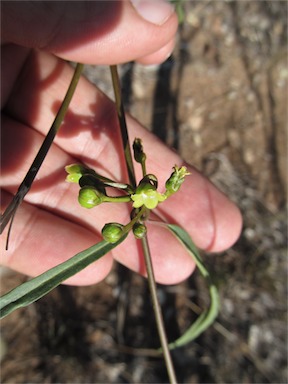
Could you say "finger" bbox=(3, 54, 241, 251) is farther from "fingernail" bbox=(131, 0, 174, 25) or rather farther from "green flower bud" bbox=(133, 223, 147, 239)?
"green flower bud" bbox=(133, 223, 147, 239)

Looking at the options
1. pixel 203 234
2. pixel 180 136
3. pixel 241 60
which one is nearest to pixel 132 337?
pixel 203 234

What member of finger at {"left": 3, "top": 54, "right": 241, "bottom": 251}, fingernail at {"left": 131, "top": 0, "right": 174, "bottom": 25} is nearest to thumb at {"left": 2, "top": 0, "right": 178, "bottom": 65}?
fingernail at {"left": 131, "top": 0, "right": 174, "bottom": 25}

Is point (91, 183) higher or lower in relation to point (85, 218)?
lower

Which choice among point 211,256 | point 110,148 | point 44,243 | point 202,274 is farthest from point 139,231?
point 211,256

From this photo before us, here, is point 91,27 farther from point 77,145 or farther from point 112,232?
point 112,232

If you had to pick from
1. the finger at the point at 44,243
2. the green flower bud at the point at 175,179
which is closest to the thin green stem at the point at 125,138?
the green flower bud at the point at 175,179
